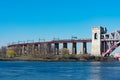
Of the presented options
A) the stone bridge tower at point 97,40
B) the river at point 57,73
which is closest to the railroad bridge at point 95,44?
the stone bridge tower at point 97,40

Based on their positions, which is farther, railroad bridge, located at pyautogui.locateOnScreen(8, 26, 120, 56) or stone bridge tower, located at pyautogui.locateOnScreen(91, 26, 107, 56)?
stone bridge tower, located at pyautogui.locateOnScreen(91, 26, 107, 56)

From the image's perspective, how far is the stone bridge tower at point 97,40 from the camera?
159 m

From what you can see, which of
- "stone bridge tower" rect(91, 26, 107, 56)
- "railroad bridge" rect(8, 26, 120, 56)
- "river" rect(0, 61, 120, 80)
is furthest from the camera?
"stone bridge tower" rect(91, 26, 107, 56)

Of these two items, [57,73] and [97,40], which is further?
[97,40]

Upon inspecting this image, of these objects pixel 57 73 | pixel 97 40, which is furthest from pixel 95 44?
pixel 57 73

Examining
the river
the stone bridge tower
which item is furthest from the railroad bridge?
the river

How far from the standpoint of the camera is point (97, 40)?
534 ft

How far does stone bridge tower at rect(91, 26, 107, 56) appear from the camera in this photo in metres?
159

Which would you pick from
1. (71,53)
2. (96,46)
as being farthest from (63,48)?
(96,46)

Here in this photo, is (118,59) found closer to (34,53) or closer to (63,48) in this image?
(63,48)

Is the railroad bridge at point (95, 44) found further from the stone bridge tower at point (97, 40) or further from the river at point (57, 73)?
the river at point (57, 73)

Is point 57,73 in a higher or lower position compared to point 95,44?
lower

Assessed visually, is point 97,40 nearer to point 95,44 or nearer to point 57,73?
point 95,44

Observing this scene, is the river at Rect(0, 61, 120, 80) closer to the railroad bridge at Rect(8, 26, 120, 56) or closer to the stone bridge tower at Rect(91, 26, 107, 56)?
the railroad bridge at Rect(8, 26, 120, 56)
